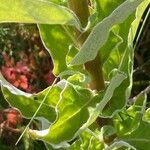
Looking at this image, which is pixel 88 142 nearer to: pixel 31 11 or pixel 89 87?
pixel 89 87

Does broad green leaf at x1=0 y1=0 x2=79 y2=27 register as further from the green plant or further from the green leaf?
the green leaf

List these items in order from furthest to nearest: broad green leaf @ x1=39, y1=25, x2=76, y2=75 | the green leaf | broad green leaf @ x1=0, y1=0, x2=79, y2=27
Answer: broad green leaf @ x1=39, y1=25, x2=76, y2=75 → the green leaf → broad green leaf @ x1=0, y1=0, x2=79, y2=27

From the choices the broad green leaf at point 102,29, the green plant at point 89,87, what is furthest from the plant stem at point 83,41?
the broad green leaf at point 102,29

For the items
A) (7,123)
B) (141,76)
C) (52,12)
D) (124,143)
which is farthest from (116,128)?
(141,76)

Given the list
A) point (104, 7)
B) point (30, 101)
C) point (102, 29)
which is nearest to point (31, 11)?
point (102, 29)

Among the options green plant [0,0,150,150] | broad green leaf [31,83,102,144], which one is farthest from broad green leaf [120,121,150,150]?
broad green leaf [31,83,102,144]

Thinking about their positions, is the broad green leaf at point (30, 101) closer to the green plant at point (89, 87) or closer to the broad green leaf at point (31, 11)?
the green plant at point (89, 87)
